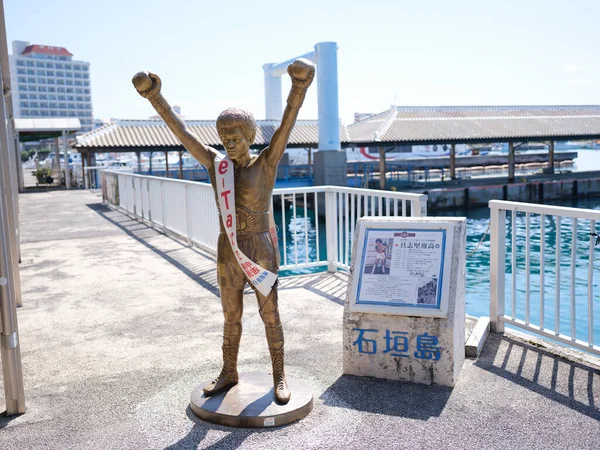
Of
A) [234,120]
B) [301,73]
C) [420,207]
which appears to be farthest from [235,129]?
[420,207]

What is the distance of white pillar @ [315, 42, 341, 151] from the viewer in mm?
25625

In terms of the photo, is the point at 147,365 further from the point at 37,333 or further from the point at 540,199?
the point at 540,199

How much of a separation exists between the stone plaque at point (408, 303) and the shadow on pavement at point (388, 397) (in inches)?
3.2

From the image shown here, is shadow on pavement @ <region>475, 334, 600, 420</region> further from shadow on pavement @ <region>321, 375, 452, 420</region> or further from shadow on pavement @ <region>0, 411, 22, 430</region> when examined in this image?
shadow on pavement @ <region>0, 411, 22, 430</region>

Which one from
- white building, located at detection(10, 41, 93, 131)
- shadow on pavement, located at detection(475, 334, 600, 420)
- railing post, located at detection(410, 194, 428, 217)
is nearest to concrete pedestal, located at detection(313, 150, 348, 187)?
railing post, located at detection(410, 194, 428, 217)

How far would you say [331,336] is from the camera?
4.80 metres

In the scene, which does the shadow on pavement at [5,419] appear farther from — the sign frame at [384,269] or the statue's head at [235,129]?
the sign frame at [384,269]

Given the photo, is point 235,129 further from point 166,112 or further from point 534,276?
point 534,276

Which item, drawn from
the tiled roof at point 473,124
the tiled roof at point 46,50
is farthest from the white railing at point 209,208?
the tiled roof at point 46,50

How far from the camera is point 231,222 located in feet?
10.7

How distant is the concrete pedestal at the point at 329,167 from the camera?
26391 mm

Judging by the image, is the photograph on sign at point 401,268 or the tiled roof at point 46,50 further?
the tiled roof at point 46,50

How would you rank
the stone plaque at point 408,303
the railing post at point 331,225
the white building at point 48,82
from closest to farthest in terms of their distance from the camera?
the stone plaque at point 408,303, the railing post at point 331,225, the white building at point 48,82

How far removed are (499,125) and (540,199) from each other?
14.4 feet
